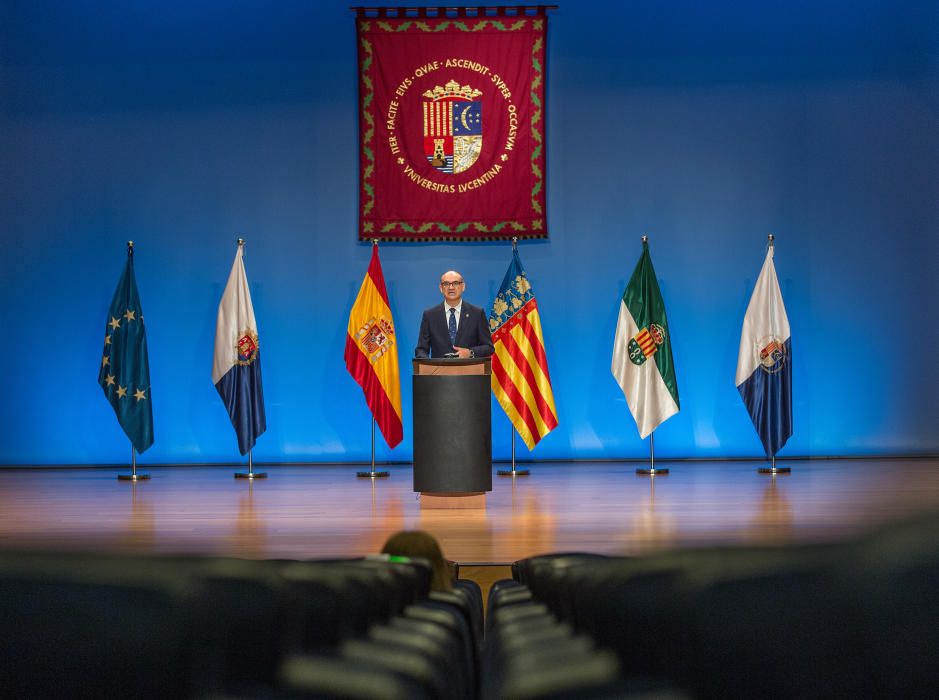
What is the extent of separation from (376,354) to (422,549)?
7.71m

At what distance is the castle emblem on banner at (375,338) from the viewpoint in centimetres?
857

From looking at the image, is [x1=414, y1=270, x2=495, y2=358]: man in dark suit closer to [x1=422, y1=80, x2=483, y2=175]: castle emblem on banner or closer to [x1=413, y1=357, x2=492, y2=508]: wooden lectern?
[x1=413, y1=357, x2=492, y2=508]: wooden lectern

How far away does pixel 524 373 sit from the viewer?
8461 mm

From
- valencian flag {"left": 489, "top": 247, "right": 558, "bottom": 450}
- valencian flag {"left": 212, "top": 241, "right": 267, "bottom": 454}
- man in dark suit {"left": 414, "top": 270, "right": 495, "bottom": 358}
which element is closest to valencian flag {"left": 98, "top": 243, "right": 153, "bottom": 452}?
valencian flag {"left": 212, "top": 241, "right": 267, "bottom": 454}

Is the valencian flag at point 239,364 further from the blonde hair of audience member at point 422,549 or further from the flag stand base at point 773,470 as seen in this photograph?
the blonde hair of audience member at point 422,549

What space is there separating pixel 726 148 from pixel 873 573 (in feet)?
31.0

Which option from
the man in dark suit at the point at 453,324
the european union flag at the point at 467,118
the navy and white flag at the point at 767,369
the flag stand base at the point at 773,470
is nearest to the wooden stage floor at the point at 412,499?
the flag stand base at the point at 773,470

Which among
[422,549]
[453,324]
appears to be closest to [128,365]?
[453,324]

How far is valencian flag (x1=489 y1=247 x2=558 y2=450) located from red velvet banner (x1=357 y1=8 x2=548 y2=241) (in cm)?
103

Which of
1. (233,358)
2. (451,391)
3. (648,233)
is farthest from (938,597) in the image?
(648,233)

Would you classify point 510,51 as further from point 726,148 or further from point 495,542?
point 495,542

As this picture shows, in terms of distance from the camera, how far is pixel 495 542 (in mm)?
4430

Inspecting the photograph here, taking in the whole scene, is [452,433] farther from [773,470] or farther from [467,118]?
[467,118]

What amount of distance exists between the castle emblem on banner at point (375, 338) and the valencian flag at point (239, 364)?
3.01 ft
